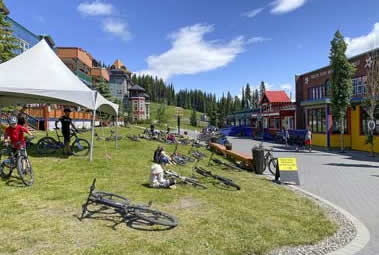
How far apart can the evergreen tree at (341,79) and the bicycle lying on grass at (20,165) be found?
814 inches

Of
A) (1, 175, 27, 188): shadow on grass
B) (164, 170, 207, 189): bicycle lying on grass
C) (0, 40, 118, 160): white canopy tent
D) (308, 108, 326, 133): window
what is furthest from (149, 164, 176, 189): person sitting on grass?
(308, 108, 326, 133): window

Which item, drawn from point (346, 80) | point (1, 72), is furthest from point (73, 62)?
point (346, 80)

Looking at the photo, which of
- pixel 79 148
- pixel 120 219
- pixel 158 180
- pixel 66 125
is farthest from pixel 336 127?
pixel 120 219

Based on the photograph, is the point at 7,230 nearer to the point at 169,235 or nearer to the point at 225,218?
the point at 169,235

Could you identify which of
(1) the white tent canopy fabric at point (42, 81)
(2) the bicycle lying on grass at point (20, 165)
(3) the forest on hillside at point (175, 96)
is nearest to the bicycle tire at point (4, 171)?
(2) the bicycle lying on grass at point (20, 165)

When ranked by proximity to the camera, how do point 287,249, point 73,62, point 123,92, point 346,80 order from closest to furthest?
1. point 287,249
2. point 346,80
3. point 73,62
4. point 123,92

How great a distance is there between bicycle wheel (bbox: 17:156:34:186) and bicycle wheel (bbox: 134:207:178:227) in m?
3.60

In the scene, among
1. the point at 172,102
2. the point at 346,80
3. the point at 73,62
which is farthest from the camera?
the point at 172,102

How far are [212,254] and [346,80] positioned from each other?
20.9 meters

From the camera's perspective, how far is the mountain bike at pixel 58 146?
11188mm

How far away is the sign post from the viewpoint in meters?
9.05

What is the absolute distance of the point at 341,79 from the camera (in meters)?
20.2

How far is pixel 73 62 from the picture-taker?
44.2 meters

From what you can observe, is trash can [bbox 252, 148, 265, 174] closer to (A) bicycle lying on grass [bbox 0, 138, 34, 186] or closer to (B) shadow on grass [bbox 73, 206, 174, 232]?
(B) shadow on grass [bbox 73, 206, 174, 232]
